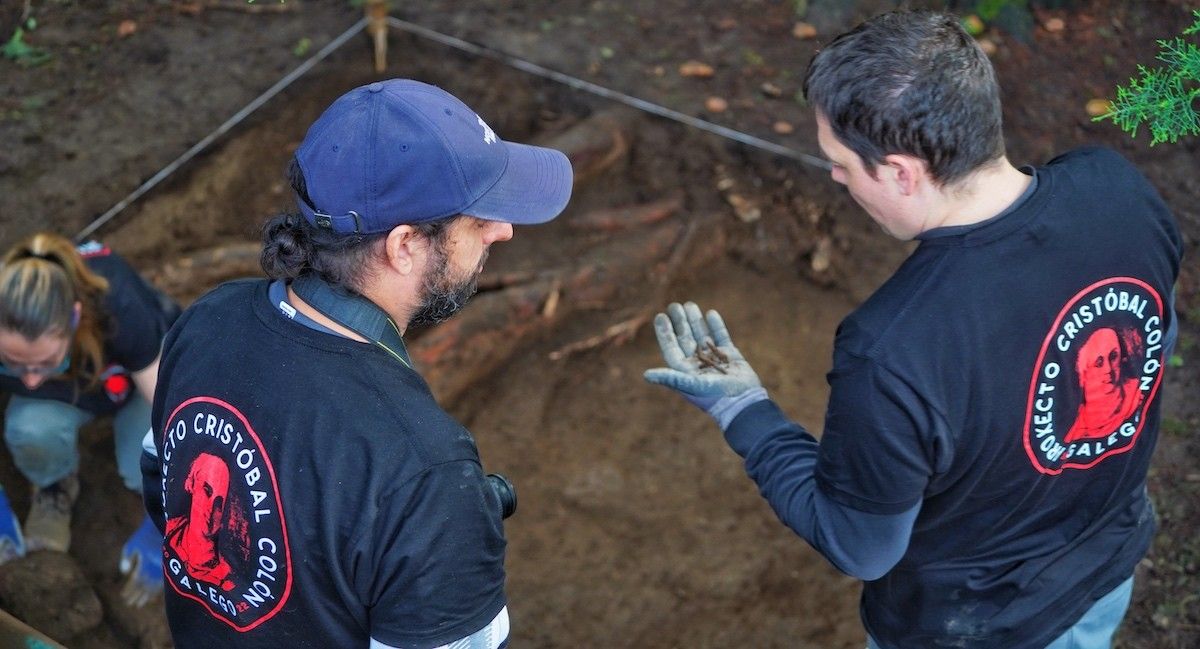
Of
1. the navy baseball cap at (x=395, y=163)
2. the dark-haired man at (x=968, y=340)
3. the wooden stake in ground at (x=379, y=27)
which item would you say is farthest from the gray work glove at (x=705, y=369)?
the wooden stake in ground at (x=379, y=27)

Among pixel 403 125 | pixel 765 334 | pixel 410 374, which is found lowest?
pixel 765 334

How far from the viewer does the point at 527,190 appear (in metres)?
1.83

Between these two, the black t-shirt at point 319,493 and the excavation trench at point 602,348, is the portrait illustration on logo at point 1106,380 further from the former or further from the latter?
the excavation trench at point 602,348

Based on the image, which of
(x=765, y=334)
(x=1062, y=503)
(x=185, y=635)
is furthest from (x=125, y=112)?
(x=1062, y=503)

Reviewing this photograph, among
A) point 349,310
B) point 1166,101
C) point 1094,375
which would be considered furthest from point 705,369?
point 1166,101

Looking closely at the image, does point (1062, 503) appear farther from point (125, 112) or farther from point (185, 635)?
point (125, 112)

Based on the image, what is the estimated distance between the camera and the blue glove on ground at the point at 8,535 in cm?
323

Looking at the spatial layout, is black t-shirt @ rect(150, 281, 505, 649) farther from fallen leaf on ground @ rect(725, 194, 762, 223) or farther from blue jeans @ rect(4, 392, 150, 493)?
fallen leaf on ground @ rect(725, 194, 762, 223)

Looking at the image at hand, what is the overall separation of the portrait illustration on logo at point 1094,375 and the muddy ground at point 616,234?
1.61m

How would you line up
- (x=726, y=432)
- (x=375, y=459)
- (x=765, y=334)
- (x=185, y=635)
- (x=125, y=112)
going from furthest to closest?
(x=125, y=112) < (x=765, y=334) < (x=726, y=432) < (x=185, y=635) < (x=375, y=459)

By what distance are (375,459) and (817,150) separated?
3582 millimetres

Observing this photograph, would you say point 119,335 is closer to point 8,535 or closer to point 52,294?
point 52,294

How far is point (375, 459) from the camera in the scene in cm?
154

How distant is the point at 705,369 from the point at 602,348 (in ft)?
6.34
